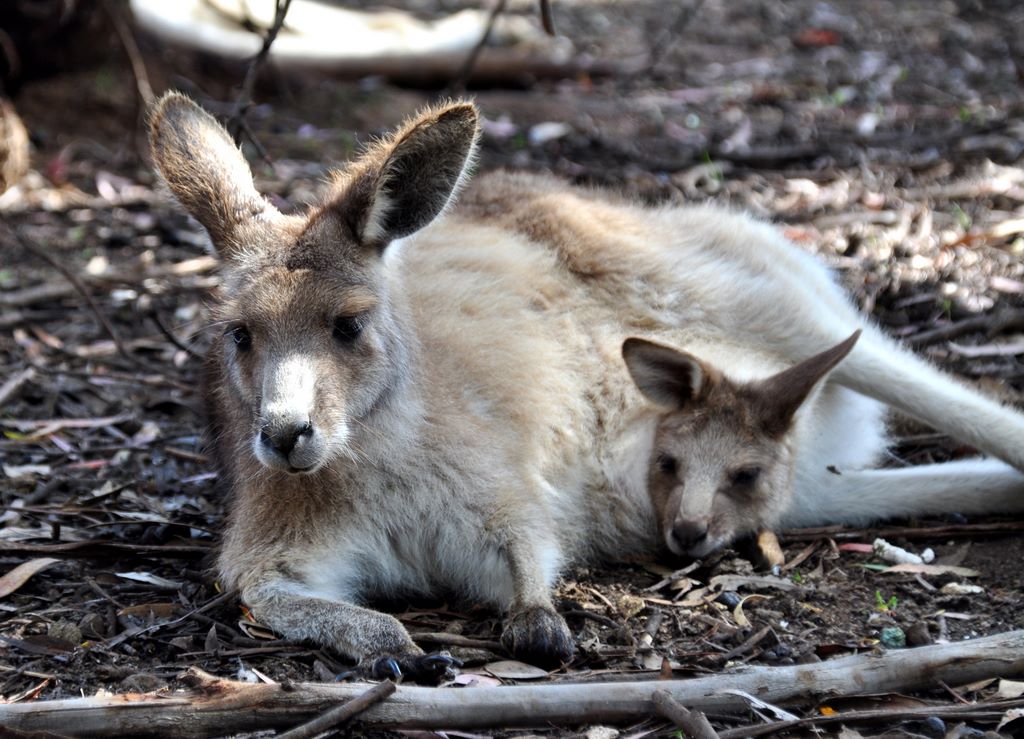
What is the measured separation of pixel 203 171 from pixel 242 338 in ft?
1.92

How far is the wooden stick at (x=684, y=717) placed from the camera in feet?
9.34

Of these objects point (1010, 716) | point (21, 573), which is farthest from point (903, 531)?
point (21, 573)

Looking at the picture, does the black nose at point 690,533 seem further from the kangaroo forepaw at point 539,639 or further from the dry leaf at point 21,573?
the dry leaf at point 21,573

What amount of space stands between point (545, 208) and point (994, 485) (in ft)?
6.53

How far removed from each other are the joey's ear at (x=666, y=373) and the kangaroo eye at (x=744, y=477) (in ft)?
1.00

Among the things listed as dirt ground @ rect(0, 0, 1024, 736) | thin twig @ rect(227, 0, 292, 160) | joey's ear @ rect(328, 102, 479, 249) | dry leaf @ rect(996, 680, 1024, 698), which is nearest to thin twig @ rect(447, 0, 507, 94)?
dirt ground @ rect(0, 0, 1024, 736)

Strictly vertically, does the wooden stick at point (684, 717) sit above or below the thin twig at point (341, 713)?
above

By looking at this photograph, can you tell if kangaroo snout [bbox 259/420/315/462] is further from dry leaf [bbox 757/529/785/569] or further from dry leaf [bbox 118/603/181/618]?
dry leaf [bbox 757/529/785/569]

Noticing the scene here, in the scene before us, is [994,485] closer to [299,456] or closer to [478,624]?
[478,624]

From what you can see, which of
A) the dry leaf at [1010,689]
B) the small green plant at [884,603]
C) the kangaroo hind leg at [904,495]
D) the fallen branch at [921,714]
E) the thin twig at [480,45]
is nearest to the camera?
the fallen branch at [921,714]

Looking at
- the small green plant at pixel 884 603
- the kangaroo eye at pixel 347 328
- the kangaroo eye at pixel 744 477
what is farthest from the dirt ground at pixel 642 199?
the kangaroo eye at pixel 347 328

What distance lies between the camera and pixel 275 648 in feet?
11.4

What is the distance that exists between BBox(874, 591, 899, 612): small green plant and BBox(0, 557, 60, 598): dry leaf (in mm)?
2624

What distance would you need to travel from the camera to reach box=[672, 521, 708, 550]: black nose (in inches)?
157
